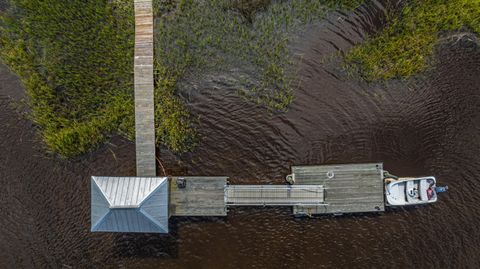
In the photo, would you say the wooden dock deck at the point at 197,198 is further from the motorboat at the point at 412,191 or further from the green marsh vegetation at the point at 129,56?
the motorboat at the point at 412,191

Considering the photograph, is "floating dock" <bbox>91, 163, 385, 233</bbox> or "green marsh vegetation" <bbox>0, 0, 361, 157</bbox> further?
"green marsh vegetation" <bbox>0, 0, 361, 157</bbox>

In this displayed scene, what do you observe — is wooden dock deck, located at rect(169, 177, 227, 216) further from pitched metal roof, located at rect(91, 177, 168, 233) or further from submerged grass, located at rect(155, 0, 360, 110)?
submerged grass, located at rect(155, 0, 360, 110)

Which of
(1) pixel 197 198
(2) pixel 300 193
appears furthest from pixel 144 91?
(2) pixel 300 193

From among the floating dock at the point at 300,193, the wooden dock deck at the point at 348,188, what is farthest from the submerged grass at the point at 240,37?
the floating dock at the point at 300,193

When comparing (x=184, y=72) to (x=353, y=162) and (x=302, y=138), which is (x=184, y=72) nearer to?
(x=302, y=138)

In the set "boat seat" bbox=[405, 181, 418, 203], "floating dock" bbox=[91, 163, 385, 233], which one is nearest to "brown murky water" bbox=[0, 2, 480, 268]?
"floating dock" bbox=[91, 163, 385, 233]

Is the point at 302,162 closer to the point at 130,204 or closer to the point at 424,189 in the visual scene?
the point at 424,189
